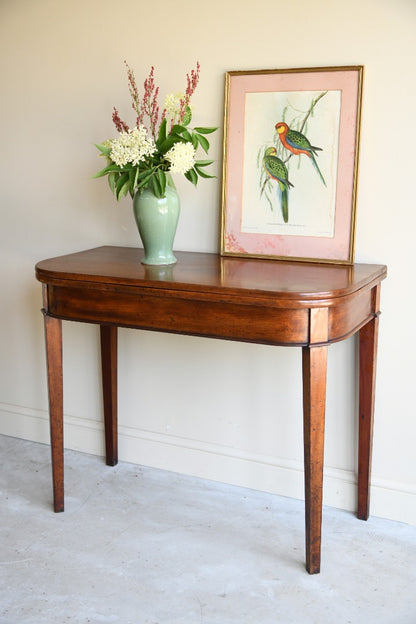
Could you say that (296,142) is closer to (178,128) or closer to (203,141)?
(203,141)

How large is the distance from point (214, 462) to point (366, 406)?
0.72 metres

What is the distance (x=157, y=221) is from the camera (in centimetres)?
233

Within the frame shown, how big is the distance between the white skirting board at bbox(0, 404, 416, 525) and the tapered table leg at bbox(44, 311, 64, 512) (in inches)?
19.1

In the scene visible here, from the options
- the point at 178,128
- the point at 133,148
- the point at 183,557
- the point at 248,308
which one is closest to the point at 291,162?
the point at 178,128

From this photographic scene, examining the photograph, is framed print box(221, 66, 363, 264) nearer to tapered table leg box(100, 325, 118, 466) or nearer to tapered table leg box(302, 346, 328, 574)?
tapered table leg box(302, 346, 328, 574)

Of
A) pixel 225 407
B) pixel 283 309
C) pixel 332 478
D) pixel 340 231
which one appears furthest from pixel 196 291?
pixel 332 478

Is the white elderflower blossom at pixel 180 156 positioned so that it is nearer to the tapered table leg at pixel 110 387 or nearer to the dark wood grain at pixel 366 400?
the dark wood grain at pixel 366 400

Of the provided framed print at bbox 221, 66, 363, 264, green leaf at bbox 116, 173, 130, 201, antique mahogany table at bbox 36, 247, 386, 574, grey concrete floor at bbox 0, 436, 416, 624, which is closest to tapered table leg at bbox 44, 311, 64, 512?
antique mahogany table at bbox 36, 247, 386, 574

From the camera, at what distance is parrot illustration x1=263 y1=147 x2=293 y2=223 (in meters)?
2.46

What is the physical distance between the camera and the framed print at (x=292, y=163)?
2346 mm

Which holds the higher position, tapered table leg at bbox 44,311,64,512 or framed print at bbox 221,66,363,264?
framed print at bbox 221,66,363,264

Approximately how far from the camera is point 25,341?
318 centimetres

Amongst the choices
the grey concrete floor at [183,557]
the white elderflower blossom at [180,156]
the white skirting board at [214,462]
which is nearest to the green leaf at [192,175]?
the white elderflower blossom at [180,156]

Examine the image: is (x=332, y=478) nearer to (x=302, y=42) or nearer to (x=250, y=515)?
(x=250, y=515)
